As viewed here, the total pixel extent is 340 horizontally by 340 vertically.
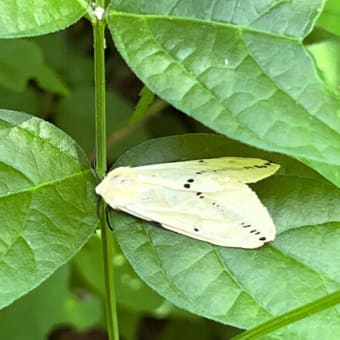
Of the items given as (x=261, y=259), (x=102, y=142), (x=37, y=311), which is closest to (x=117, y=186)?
(x=102, y=142)

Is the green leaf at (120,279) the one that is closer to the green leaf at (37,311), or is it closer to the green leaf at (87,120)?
the green leaf at (37,311)

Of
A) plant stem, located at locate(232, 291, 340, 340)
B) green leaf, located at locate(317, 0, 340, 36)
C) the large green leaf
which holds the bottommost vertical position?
plant stem, located at locate(232, 291, 340, 340)

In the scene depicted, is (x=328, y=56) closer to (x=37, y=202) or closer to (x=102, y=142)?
(x=102, y=142)

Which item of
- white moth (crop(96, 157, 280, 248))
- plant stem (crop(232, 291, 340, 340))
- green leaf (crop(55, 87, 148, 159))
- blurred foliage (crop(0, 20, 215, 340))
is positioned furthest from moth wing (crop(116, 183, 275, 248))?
green leaf (crop(55, 87, 148, 159))

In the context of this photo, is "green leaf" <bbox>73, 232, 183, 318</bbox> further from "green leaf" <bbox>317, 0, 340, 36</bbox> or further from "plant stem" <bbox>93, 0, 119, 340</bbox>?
"green leaf" <bbox>317, 0, 340, 36</bbox>

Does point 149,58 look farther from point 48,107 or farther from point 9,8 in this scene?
point 48,107

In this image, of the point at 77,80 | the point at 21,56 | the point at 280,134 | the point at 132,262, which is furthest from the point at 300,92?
the point at 77,80
